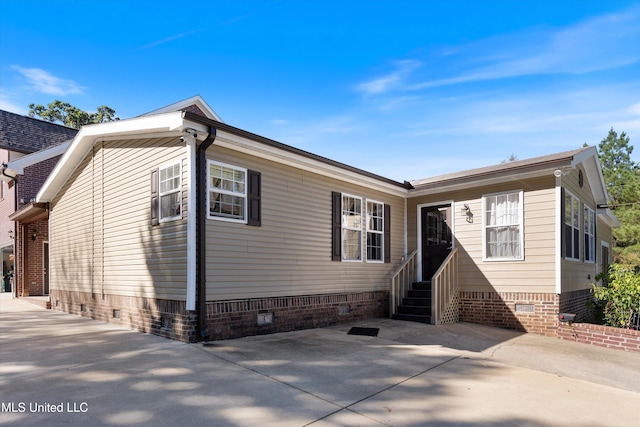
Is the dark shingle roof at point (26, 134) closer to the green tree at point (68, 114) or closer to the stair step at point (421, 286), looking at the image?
the stair step at point (421, 286)

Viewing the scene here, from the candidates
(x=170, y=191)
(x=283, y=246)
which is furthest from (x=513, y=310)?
(x=170, y=191)

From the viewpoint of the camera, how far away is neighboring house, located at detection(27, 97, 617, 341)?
6477 millimetres

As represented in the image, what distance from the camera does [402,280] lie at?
10031mm

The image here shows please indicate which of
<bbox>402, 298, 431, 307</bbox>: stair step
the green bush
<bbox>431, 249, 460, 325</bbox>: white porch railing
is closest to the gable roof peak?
<bbox>402, 298, 431, 307</bbox>: stair step

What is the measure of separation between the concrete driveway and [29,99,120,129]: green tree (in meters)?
30.7

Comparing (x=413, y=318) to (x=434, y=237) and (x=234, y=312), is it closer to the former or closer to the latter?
(x=434, y=237)

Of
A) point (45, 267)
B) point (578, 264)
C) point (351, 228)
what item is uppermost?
point (351, 228)

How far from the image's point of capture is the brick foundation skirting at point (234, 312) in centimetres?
637

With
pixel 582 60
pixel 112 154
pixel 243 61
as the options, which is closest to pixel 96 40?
pixel 243 61

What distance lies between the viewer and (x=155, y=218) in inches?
272

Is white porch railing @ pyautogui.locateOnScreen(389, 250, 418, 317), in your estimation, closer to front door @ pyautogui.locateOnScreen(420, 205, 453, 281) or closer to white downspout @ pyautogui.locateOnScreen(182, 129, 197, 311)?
front door @ pyautogui.locateOnScreen(420, 205, 453, 281)

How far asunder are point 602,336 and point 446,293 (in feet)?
9.64

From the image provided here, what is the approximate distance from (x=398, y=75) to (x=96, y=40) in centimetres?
998

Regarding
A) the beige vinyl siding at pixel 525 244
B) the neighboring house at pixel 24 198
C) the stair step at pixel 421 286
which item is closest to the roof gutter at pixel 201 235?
the stair step at pixel 421 286
